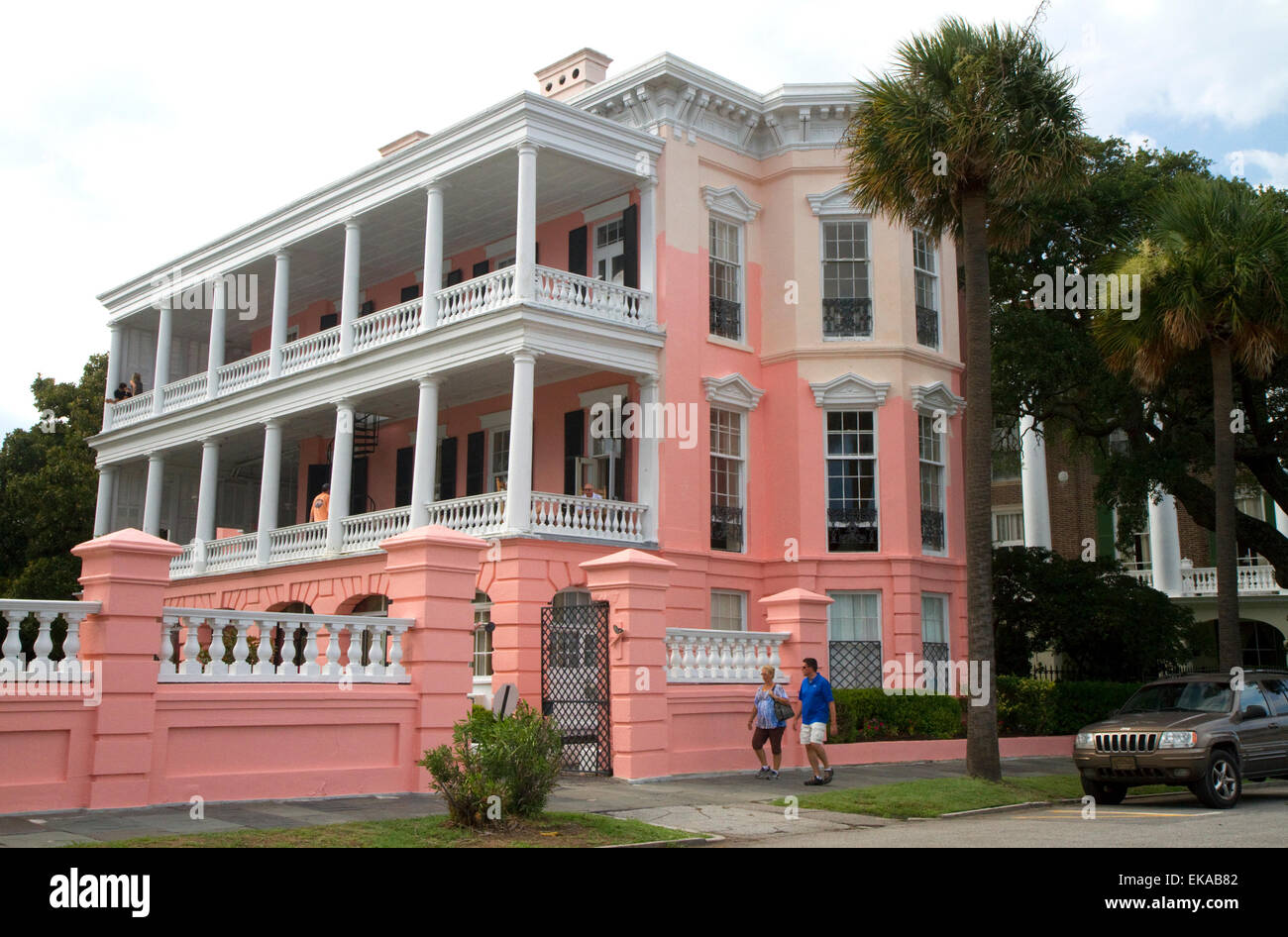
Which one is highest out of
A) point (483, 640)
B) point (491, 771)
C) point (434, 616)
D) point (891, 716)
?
point (483, 640)

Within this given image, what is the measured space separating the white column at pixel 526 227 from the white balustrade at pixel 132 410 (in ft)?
46.1

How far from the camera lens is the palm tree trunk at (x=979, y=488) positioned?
53.8ft

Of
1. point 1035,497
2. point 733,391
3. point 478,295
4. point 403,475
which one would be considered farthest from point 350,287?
point 1035,497

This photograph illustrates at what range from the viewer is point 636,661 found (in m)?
16.4

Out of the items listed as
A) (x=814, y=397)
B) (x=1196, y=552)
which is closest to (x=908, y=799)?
(x=814, y=397)

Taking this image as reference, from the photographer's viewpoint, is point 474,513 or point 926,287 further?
point 926,287

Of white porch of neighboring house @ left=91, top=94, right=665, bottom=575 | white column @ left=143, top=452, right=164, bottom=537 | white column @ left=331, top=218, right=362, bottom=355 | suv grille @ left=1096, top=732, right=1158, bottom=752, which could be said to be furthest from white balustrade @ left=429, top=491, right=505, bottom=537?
white column @ left=143, top=452, right=164, bottom=537

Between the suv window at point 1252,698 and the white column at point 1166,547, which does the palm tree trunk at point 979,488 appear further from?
the white column at point 1166,547

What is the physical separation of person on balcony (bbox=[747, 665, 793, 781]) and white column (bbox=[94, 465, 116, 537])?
2199 centimetres

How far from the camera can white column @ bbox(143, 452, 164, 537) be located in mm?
30797

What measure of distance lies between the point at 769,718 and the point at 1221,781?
18.3 feet

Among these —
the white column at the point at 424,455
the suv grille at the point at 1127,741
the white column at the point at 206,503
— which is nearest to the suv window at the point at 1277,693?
the suv grille at the point at 1127,741

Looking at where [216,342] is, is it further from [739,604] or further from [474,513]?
[739,604]

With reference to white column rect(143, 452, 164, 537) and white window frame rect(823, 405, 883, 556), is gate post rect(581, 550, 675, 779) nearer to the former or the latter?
white window frame rect(823, 405, 883, 556)
